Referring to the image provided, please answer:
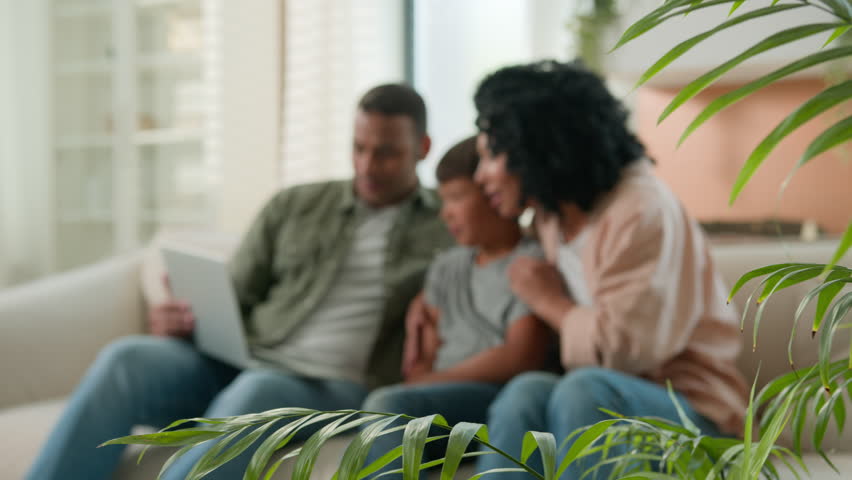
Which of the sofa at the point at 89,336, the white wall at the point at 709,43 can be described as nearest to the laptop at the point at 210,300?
the sofa at the point at 89,336

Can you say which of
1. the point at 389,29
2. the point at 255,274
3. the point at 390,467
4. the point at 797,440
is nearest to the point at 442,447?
the point at 390,467

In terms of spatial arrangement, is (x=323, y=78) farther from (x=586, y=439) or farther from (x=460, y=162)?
(x=586, y=439)

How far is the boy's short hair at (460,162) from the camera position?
1.55m

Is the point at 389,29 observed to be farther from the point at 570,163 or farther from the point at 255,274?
the point at 570,163

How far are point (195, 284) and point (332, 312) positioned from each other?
10.7 inches

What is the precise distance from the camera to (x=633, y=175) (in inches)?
53.9

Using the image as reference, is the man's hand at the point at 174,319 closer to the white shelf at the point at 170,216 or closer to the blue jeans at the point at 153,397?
the blue jeans at the point at 153,397

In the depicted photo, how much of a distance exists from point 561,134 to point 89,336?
1062mm

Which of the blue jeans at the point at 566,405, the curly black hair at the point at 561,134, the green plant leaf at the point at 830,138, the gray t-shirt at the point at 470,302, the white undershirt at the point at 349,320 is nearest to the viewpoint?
the green plant leaf at the point at 830,138

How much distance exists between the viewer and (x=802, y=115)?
0.38 metres

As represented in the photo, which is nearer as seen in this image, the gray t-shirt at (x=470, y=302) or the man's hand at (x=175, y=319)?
the gray t-shirt at (x=470, y=302)

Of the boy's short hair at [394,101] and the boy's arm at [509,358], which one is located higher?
the boy's short hair at [394,101]

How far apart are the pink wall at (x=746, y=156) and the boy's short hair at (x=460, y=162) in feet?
3.04

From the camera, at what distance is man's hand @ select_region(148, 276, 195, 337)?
5.43ft
